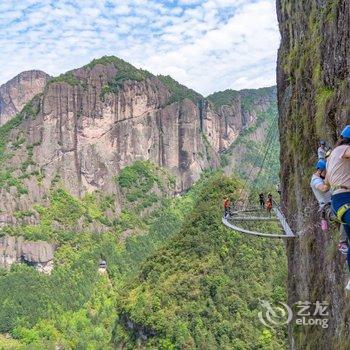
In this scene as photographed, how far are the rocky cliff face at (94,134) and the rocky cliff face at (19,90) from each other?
4541 cm

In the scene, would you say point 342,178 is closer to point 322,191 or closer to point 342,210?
point 342,210

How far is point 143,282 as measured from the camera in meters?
51.8

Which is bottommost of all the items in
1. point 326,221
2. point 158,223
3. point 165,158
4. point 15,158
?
point 158,223

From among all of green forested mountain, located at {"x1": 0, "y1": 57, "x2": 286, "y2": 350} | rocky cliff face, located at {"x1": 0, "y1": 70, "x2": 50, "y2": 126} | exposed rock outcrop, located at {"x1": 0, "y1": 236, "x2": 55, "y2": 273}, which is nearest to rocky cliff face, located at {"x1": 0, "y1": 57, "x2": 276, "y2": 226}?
green forested mountain, located at {"x1": 0, "y1": 57, "x2": 286, "y2": 350}

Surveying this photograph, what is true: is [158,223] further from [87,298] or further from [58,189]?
[87,298]

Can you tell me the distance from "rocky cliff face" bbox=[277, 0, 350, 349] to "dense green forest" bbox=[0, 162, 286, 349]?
28.2 meters

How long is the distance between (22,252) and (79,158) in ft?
88.6

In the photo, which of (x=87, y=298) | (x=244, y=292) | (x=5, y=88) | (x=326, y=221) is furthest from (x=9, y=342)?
(x=5, y=88)

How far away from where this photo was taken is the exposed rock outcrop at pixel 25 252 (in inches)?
3428

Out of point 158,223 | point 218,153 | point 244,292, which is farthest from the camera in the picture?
point 218,153

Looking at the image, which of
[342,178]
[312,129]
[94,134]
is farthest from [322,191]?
[94,134]

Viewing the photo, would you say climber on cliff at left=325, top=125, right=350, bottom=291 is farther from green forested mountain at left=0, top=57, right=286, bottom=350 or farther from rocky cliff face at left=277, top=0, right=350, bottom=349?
green forested mountain at left=0, top=57, right=286, bottom=350

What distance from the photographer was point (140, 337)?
147 ft

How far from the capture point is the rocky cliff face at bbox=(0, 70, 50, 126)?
508 ft
